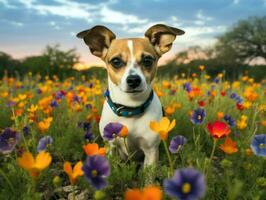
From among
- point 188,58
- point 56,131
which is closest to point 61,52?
point 188,58

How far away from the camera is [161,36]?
11.7ft

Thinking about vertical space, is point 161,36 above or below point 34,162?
above

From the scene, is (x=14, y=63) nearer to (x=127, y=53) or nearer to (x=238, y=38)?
(x=127, y=53)

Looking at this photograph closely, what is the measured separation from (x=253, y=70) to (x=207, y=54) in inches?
125

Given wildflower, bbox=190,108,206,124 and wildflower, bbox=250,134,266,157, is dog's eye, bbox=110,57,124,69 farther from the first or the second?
wildflower, bbox=250,134,266,157

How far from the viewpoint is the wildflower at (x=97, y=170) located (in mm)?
1575

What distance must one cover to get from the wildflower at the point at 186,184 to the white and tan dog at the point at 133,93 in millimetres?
1654

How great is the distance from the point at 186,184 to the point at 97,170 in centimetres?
43

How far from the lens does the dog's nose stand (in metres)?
2.87

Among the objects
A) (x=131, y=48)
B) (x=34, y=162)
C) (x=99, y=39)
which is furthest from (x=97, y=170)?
(x=99, y=39)

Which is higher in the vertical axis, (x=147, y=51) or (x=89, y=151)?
(x=147, y=51)

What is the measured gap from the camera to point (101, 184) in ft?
5.18

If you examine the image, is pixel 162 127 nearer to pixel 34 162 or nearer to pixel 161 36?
pixel 34 162

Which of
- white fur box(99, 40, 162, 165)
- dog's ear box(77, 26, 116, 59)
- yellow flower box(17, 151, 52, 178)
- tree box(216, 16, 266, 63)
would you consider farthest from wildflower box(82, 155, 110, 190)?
tree box(216, 16, 266, 63)
